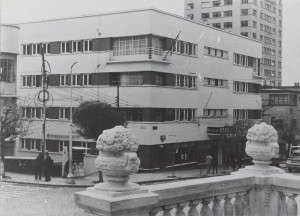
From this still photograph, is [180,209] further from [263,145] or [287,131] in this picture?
[287,131]

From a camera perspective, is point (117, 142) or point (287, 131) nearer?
point (117, 142)

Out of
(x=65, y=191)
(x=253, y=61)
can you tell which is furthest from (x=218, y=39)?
(x=65, y=191)

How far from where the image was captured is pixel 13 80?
4334 centimetres

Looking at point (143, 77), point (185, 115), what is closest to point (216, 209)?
point (143, 77)

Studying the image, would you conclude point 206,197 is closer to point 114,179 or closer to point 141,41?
point 114,179

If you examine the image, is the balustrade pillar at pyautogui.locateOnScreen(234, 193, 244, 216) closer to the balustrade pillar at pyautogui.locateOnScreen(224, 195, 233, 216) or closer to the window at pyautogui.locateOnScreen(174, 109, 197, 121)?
the balustrade pillar at pyautogui.locateOnScreen(224, 195, 233, 216)

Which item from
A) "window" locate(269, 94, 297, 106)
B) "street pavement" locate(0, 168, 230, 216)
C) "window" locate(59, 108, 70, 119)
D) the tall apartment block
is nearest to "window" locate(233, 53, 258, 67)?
"window" locate(269, 94, 297, 106)

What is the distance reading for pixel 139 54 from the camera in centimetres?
3694

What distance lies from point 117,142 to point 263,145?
8.78 feet

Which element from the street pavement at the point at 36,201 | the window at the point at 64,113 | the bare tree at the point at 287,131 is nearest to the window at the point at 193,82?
the window at the point at 64,113

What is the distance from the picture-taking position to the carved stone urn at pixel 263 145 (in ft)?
20.8

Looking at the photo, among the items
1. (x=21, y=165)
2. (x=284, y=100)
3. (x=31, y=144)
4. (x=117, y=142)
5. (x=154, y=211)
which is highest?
(x=284, y=100)

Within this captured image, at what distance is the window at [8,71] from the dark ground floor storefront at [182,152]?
1449cm

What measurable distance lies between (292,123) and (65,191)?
31.8 meters
